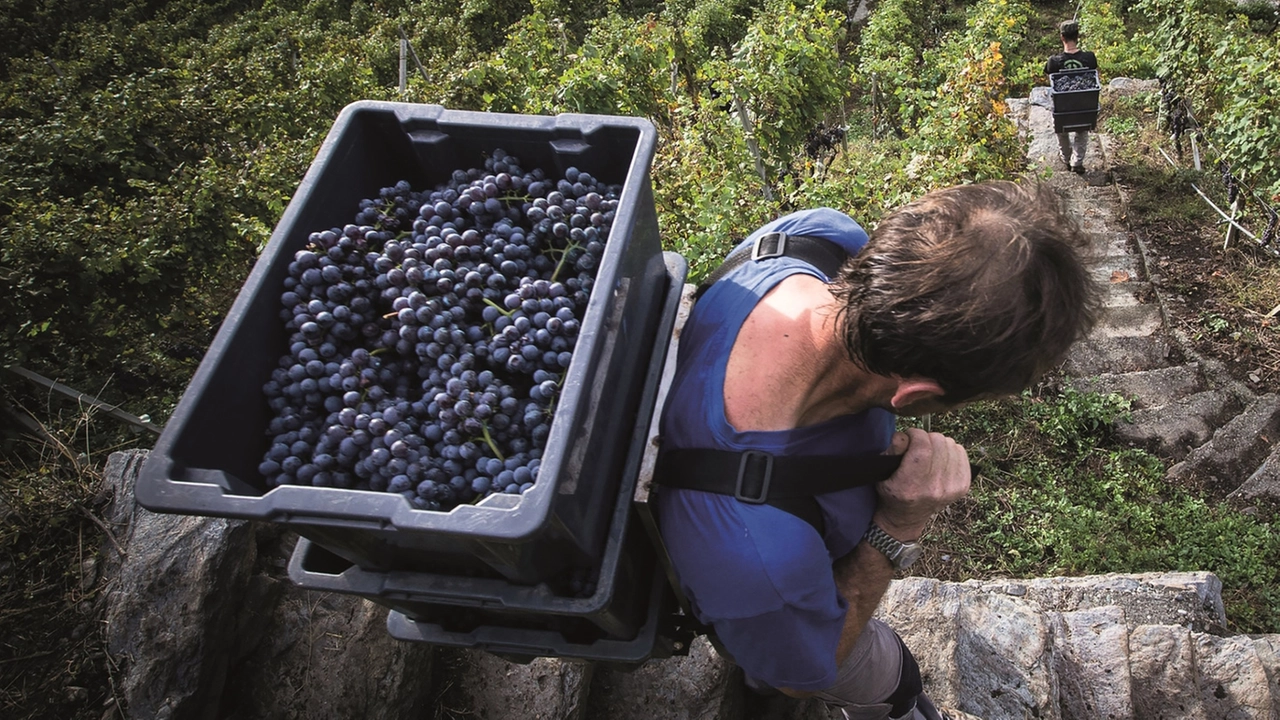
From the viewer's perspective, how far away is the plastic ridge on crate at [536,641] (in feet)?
4.56

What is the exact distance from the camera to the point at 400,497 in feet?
3.24

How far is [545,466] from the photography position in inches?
39.1

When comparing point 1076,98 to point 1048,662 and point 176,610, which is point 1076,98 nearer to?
point 1048,662

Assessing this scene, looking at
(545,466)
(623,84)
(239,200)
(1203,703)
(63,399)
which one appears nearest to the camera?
(545,466)

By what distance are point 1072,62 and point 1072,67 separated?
Answer: 43mm

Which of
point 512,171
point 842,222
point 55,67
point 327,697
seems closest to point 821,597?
point 842,222

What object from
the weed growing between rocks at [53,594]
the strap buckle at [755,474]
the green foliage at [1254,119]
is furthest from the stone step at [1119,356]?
the weed growing between rocks at [53,594]

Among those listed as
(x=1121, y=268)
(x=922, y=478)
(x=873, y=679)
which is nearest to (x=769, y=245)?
(x=922, y=478)

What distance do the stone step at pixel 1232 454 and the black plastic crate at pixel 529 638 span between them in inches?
148

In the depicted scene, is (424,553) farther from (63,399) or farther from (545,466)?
(63,399)

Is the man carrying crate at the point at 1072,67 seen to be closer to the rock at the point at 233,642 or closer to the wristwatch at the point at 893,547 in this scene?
the wristwatch at the point at 893,547

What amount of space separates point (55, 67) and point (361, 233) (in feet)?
31.3

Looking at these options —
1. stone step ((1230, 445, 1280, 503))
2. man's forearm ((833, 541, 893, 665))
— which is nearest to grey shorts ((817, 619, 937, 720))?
man's forearm ((833, 541, 893, 665))

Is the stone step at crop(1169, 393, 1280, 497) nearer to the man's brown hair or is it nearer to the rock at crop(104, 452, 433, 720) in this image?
the man's brown hair
